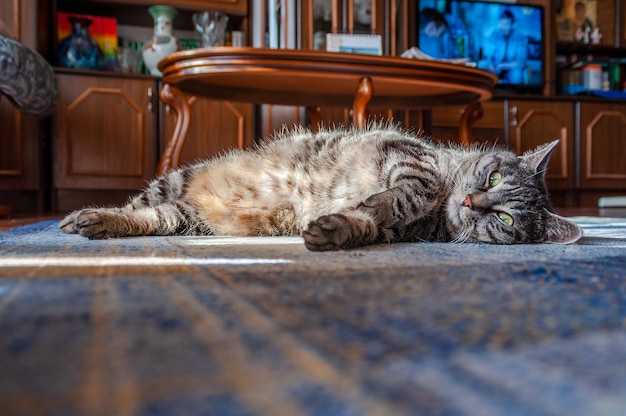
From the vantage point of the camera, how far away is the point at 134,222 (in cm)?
131

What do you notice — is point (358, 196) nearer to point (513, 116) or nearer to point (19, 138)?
point (19, 138)

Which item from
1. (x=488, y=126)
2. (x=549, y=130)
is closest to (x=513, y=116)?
(x=488, y=126)

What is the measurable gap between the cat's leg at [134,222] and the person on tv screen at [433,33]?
3014 mm

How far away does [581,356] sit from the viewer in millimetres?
367

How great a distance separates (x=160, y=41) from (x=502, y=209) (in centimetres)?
269

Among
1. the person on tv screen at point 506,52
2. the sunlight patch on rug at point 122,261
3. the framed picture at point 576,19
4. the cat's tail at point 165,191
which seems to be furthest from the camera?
the framed picture at point 576,19

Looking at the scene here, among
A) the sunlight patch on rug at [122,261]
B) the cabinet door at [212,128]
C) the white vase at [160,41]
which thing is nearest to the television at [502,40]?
the cabinet door at [212,128]

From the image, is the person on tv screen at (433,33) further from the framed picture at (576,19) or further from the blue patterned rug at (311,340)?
the blue patterned rug at (311,340)

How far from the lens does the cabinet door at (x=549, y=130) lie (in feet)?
13.4

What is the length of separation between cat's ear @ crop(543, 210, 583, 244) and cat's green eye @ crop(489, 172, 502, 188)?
0.13 meters

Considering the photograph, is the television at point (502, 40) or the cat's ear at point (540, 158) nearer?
the cat's ear at point (540, 158)

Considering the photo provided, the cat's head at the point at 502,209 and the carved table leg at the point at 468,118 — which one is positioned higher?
the carved table leg at the point at 468,118

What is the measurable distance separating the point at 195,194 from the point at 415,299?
102cm

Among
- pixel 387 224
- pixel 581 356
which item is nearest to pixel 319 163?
pixel 387 224
